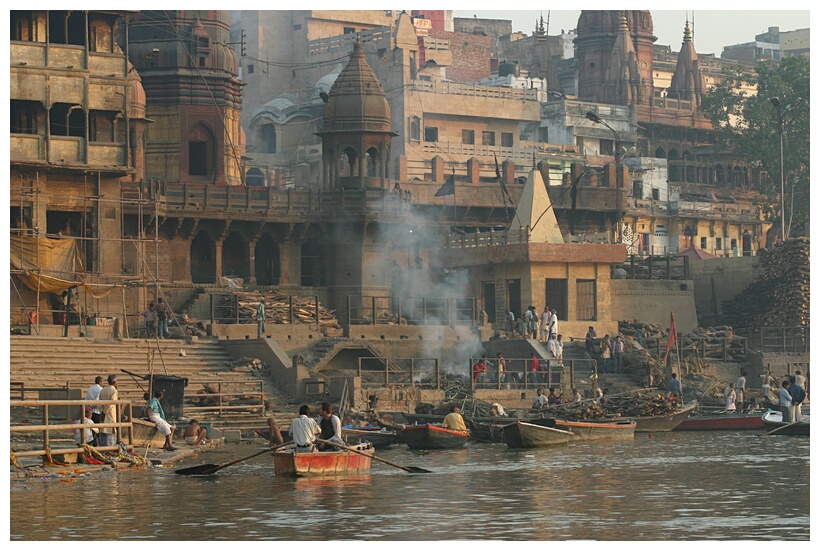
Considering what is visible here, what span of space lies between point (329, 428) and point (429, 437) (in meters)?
7.61

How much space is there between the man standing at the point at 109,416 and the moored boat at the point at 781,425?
56.7 feet

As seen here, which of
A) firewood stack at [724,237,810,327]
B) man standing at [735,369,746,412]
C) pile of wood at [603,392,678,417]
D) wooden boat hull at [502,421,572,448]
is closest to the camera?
wooden boat hull at [502,421,572,448]

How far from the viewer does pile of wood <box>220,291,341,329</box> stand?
174ft

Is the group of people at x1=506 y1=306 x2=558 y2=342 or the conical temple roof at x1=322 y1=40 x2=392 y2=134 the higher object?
the conical temple roof at x1=322 y1=40 x2=392 y2=134

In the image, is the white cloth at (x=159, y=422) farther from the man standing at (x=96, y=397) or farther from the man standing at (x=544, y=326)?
the man standing at (x=544, y=326)

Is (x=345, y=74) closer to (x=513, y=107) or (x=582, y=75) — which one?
(x=513, y=107)

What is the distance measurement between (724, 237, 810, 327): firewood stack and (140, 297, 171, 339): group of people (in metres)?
21.0

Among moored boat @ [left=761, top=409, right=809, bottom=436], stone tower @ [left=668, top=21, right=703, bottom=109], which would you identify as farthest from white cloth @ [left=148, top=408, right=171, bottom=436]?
stone tower @ [left=668, top=21, right=703, bottom=109]

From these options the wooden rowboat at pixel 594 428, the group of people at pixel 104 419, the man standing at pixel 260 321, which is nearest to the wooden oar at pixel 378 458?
the group of people at pixel 104 419

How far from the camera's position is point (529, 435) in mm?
37750

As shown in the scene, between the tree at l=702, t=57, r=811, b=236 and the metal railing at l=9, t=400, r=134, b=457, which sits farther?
the tree at l=702, t=57, r=811, b=236

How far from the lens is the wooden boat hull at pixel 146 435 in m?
34.3

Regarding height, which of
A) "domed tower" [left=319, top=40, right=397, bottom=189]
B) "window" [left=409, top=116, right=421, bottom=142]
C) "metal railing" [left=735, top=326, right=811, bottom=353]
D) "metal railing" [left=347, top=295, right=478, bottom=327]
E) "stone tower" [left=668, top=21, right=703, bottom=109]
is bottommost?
"metal railing" [left=735, top=326, right=811, bottom=353]

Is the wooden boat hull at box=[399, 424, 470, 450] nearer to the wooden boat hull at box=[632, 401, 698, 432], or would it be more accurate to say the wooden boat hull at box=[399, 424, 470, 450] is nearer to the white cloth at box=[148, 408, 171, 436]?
the white cloth at box=[148, 408, 171, 436]
